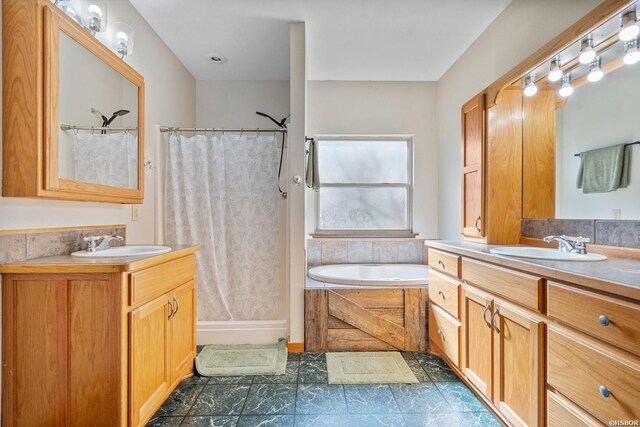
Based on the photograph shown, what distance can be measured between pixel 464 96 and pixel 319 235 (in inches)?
74.9

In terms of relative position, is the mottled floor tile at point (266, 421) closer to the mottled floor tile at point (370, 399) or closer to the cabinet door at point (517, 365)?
the mottled floor tile at point (370, 399)

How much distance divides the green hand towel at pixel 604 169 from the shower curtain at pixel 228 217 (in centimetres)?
198

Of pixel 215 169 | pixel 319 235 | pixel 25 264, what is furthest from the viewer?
pixel 319 235

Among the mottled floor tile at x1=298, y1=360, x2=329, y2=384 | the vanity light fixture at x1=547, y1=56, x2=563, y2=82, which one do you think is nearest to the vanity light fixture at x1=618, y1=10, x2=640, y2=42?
the vanity light fixture at x1=547, y1=56, x2=563, y2=82

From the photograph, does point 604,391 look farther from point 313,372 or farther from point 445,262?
point 313,372

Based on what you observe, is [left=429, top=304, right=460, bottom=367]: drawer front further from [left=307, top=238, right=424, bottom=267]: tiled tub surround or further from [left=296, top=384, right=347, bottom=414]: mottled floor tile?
[left=307, top=238, right=424, bottom=267]: tiled tub surround

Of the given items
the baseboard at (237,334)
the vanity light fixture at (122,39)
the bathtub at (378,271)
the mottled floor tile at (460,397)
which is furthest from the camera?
the bathtub at (378,271)

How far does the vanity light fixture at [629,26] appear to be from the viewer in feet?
4.33

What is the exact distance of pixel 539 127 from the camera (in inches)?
77.4

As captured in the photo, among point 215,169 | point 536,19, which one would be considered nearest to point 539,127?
point 536,19

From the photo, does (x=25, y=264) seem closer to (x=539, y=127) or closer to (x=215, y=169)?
(x=215, y=169)

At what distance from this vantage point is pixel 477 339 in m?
1.64

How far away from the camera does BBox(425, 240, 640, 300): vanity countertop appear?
886 millimetres

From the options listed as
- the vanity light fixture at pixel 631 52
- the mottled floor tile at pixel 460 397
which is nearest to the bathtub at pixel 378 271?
the mottled floor tile at pixel 460 397
